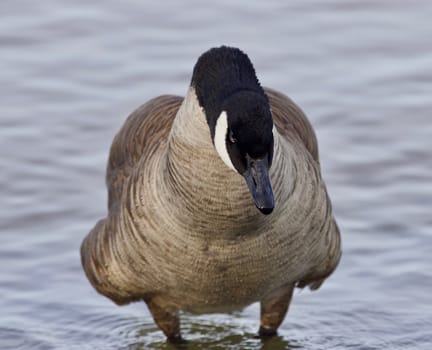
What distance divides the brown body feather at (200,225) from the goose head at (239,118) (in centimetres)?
22

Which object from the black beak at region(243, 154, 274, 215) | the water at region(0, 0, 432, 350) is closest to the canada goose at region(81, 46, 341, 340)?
the black beak at region(243, 154, 274, 215)

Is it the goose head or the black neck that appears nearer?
the goose head

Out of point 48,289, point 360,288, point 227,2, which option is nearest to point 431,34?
point 227,2

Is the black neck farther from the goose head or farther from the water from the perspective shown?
the water

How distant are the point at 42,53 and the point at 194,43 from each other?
150cm

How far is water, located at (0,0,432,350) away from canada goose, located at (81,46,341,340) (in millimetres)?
578

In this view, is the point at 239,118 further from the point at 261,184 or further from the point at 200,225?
the point at 200,225

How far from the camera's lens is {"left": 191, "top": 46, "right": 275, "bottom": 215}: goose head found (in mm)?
6324

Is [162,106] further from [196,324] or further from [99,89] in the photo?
[99,89]

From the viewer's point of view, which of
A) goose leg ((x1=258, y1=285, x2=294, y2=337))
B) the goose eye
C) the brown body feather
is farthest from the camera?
goose leg ((x1=258, y1=285, x2=294, y2=337))

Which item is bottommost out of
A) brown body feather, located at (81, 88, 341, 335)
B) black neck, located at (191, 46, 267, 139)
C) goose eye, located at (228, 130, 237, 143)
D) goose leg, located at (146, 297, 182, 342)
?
goose leg, located at (146, 297, 182, 342)

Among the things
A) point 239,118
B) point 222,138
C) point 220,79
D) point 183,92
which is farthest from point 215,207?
point 183,92

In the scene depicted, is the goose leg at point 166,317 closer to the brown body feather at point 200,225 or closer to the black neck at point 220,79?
the brown body feather at point 200,225

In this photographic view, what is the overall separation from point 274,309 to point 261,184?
7.19 ft
